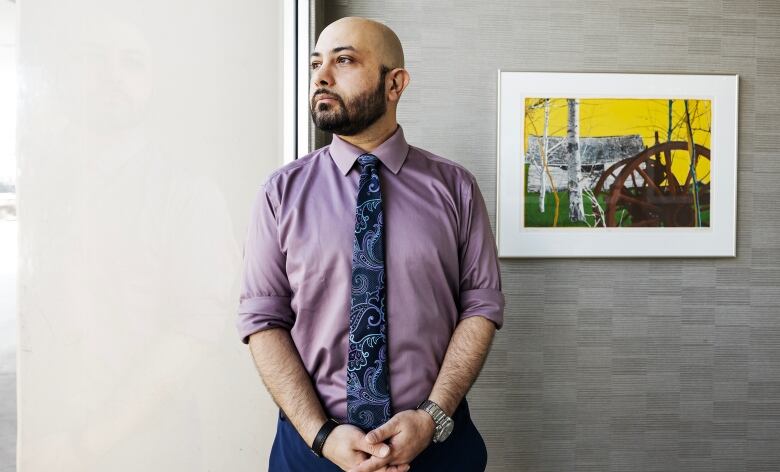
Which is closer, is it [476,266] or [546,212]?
[476,266]

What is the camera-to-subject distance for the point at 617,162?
214cm

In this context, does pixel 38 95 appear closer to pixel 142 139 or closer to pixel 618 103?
pixel 142 139

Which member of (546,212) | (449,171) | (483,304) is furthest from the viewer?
(546,212)

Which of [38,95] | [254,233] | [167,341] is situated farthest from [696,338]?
[38,95]

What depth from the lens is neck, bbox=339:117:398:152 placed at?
4.58 ft

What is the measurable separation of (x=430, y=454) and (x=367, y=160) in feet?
2.26

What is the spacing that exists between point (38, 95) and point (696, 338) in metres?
2.18

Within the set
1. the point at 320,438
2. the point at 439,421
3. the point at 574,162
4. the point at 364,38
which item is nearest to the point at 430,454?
the point at 439,421

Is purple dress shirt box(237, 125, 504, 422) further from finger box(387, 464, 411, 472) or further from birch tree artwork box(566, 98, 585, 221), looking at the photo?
birch tree artwork box(566, 98, 585, 221)

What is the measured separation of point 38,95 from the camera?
3.38ft

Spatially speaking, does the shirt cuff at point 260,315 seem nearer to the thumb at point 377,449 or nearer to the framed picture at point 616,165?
the thumb at point 377,449

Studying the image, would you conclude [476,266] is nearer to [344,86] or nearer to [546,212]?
[344,86]

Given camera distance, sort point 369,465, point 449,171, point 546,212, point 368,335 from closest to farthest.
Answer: point 369,465
point 368,335
point 449,171
point 546,212

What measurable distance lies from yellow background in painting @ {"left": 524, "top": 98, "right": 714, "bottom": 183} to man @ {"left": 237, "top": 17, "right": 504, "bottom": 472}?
0.87 meters
